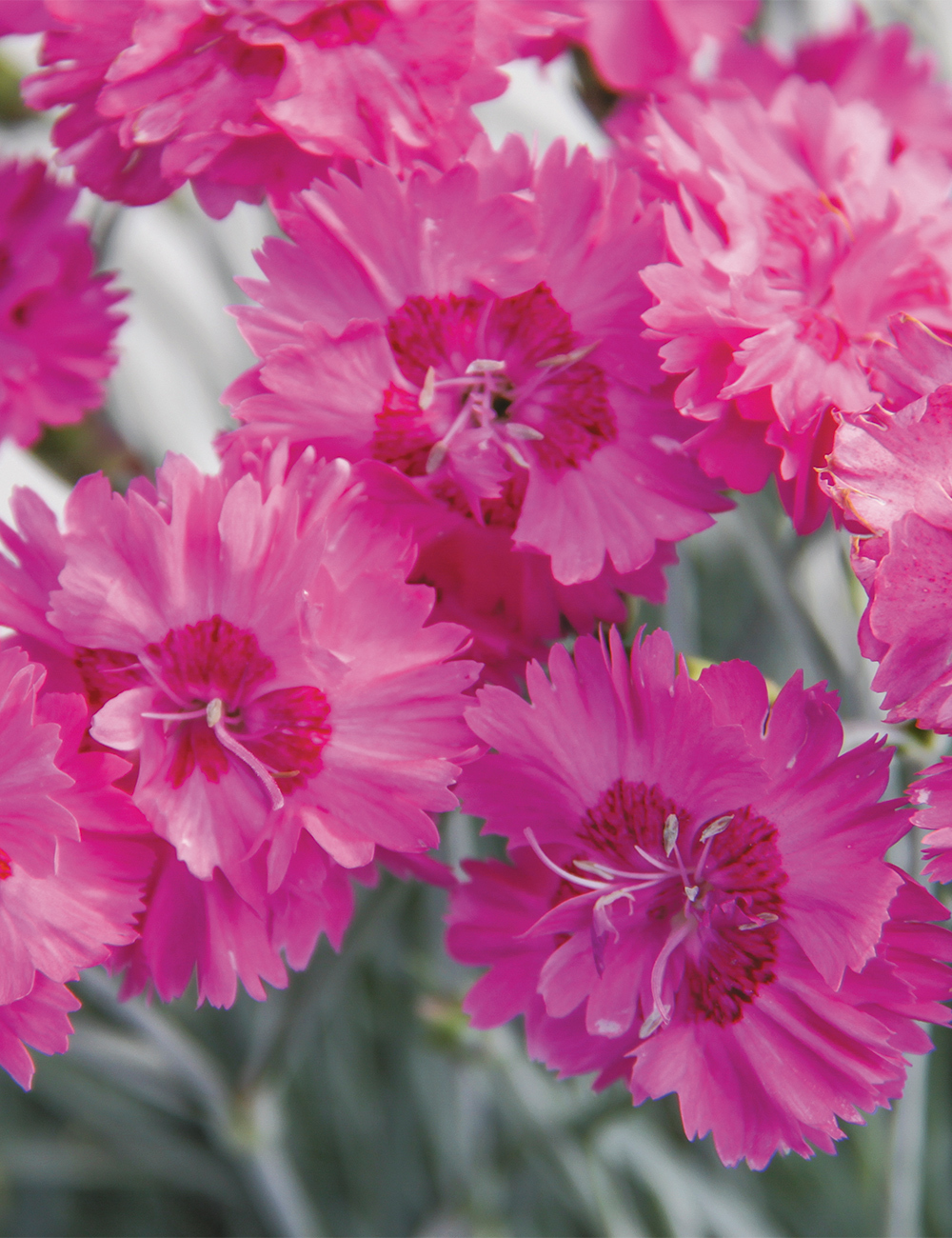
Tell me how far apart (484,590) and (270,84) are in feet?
0.59

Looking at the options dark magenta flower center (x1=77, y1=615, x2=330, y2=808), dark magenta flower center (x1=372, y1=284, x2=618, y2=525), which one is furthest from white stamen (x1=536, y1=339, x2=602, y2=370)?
dark magenta flower center (x1=77, y1=615, x2=330, y2=808)

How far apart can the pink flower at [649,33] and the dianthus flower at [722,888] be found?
0.30 m

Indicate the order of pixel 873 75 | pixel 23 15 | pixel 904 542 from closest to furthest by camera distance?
pixel 904 542 < pixel 23 15 < pixel 873 75

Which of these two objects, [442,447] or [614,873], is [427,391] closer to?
[442,447]

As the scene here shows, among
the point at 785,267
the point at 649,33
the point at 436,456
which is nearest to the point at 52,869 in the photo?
the point at 436,456

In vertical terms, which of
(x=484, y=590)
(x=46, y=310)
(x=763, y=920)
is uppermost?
(x=46, y=310)

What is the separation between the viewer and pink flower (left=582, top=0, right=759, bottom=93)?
47 cm

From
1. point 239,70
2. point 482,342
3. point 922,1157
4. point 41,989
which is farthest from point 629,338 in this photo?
point 922,1157

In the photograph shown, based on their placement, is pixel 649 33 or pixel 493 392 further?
pixel 649 33

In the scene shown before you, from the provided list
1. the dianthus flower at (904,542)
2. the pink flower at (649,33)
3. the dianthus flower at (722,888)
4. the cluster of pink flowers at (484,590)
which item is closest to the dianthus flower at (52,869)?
the cluster of pink flowers at (484,590)

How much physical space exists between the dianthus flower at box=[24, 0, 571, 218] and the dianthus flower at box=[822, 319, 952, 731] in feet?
0.53

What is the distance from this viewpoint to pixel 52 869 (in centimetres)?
29

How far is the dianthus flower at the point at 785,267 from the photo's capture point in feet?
1.03

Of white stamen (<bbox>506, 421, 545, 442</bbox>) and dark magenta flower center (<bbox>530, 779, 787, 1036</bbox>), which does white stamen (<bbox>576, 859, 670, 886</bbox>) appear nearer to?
dark magenta flower center (<bbox>530, 779, 787, 1036</bbox>)
